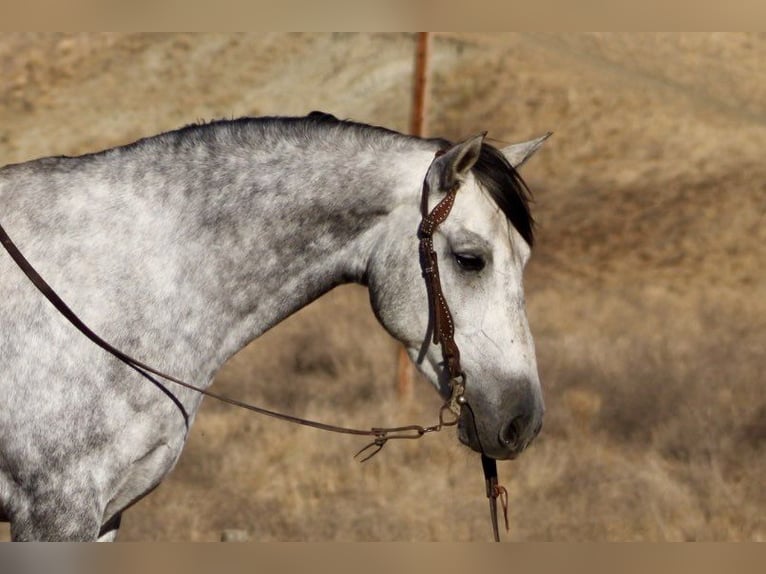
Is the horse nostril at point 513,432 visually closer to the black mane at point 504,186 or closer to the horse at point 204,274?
the horse at point 204,274

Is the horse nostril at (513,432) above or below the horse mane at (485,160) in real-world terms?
below

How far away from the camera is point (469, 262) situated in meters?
4.09

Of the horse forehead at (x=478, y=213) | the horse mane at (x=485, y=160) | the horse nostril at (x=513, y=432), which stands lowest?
the horse nostril at (x=513, y=432)

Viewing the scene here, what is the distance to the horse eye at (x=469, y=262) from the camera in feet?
13.4

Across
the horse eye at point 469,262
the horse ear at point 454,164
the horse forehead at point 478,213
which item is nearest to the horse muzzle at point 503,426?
the horse eye at point 469,262

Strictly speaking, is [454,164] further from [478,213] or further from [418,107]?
[418,107]

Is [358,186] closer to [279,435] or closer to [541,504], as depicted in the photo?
[541,504]

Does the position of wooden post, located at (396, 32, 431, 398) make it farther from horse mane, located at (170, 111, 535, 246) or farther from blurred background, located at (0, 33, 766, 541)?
horse mane, located at (170, 111, 535, 246)

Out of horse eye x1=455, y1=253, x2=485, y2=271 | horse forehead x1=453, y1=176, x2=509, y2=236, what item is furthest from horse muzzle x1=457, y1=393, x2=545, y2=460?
horse forehead x1=453, y1=176, x2=509, y2=236

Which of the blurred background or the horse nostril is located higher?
the horse nostril

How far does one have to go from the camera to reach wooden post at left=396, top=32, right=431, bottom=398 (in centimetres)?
1019

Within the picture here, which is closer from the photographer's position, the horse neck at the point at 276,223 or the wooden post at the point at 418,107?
the horse neck at the point at 276,223

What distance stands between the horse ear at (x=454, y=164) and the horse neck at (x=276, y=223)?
0.35 feet

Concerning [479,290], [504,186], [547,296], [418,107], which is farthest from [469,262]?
[547,296]
